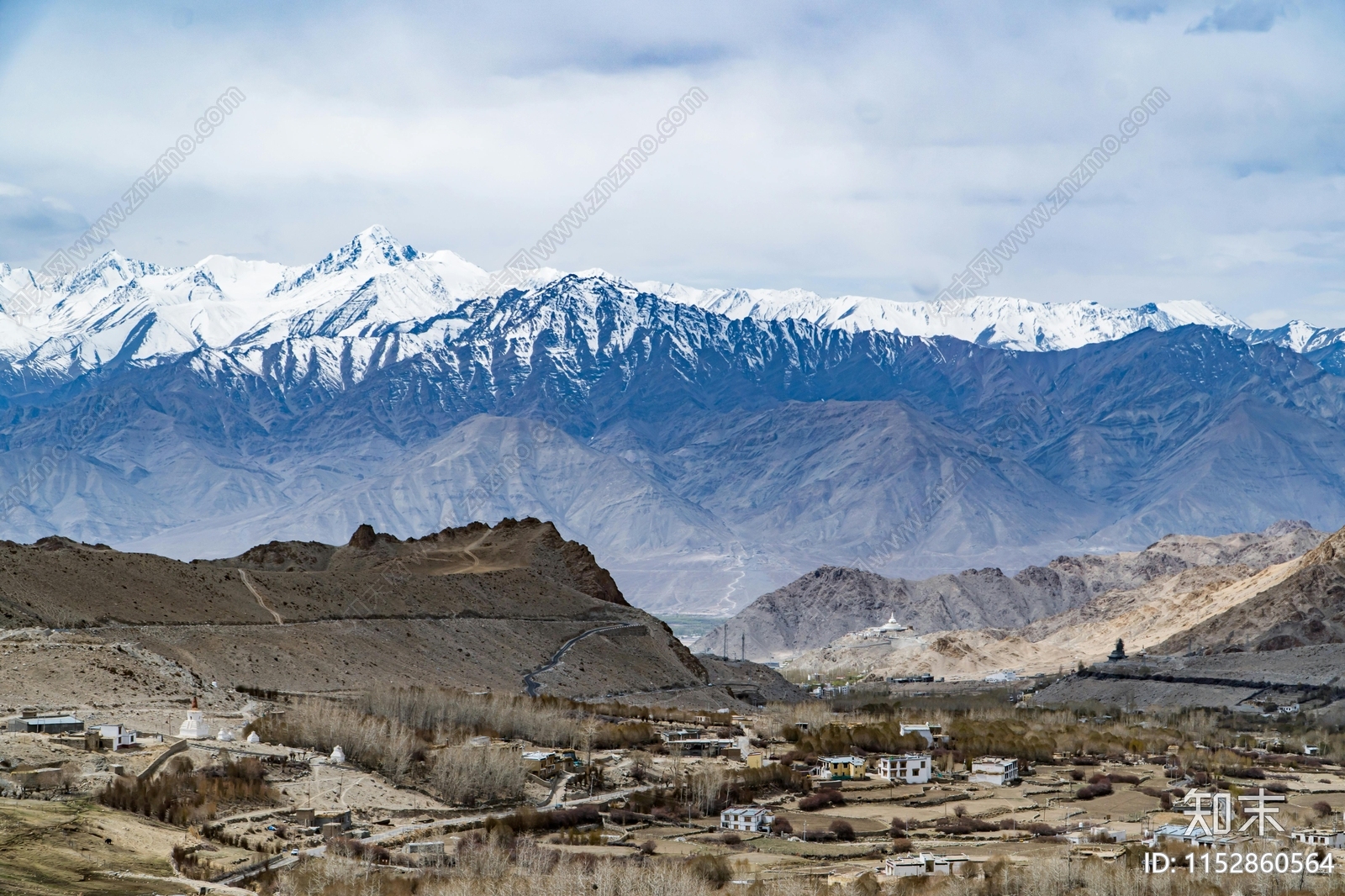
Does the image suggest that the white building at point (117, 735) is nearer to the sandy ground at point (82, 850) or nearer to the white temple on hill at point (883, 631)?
the sandy ground at point (82, 850)

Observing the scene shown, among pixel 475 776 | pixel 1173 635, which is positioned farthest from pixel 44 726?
pixel 1173 635

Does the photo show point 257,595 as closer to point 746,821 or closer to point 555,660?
point 555,660

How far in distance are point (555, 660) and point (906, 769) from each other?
3352 cm

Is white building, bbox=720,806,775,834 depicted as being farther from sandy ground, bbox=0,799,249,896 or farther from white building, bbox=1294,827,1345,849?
sandy ground, bbox=0,799,249,896

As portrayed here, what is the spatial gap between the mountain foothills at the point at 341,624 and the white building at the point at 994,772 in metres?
27.3

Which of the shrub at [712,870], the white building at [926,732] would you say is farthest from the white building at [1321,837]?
the white building at [926,732]

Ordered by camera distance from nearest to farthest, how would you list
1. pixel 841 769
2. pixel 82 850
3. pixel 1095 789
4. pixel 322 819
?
pixel 82 850 < pixel 322 819 < pixel 1095 789 < pixel 841 769

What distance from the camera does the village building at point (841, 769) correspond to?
78.6 m

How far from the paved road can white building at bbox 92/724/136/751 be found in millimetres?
35046

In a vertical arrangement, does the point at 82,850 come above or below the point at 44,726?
below

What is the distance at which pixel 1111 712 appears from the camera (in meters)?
115

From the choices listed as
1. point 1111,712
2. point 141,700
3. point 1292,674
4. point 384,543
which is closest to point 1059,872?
point 141,700

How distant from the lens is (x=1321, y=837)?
57938 mm

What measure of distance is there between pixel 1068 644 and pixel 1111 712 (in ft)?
228
